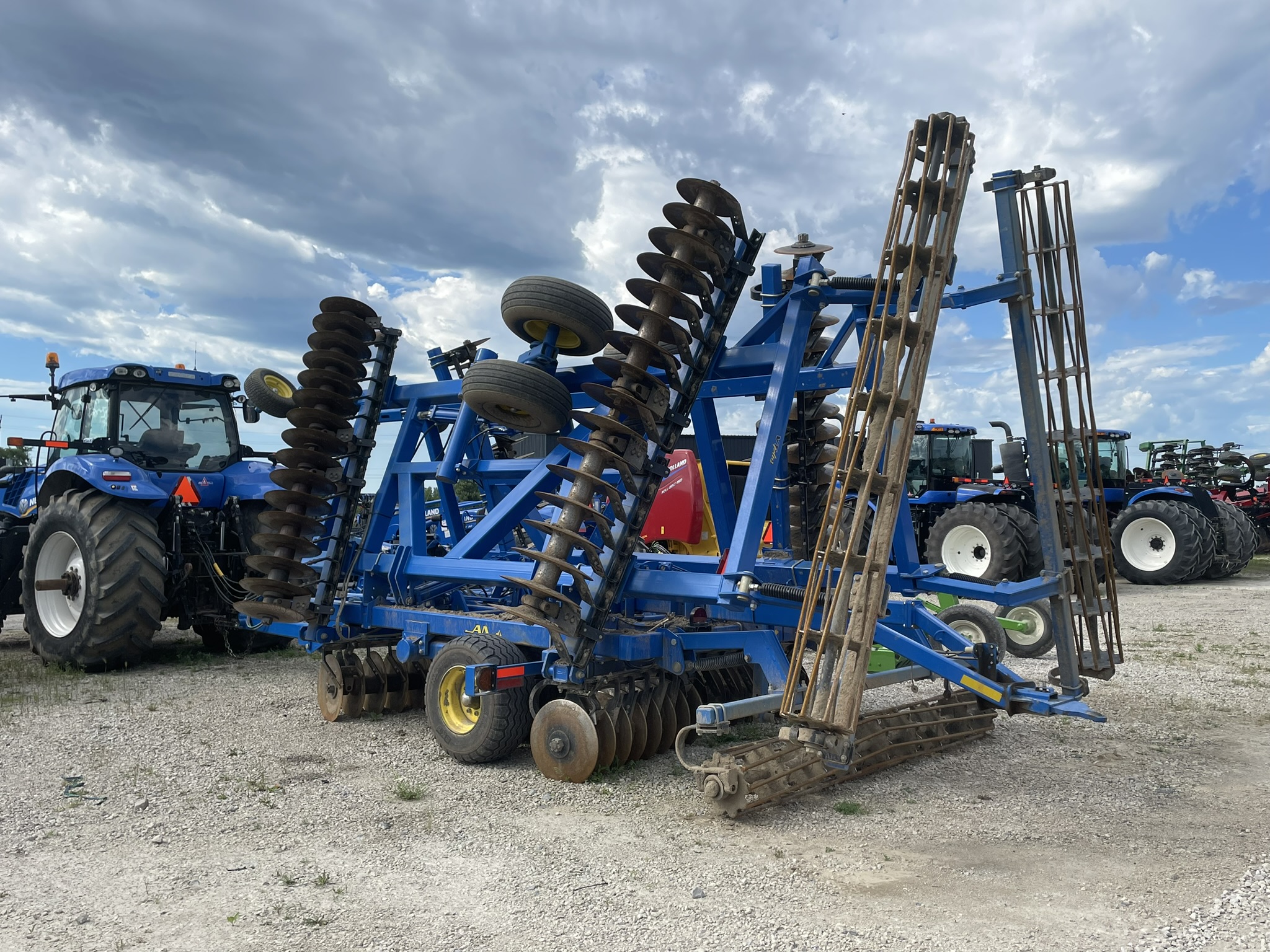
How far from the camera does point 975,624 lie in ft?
23.6

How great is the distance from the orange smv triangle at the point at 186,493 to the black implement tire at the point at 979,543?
8.90m

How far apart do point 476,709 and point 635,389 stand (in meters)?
1.81

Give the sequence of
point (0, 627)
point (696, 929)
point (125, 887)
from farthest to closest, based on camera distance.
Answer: point (0, 627) → point (125, 887) → point (696, 929)

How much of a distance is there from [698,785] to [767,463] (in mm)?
1508

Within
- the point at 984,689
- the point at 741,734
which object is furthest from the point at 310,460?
the point at 984,689

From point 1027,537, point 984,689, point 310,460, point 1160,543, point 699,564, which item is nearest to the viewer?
point 984,689

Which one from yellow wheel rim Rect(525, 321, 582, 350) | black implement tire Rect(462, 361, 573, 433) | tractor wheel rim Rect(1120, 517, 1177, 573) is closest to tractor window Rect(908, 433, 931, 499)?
tractor wheel rim Rect(1120, 517, 1177, 573)

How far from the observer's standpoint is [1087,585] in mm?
5039

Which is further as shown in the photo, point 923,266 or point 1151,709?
point 1151,709

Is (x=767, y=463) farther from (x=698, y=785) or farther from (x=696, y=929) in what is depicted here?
(x=696, y=929)

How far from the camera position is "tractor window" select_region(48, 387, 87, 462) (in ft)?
28.1

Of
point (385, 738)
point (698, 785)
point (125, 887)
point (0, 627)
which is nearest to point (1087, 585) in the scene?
point (698, 785)

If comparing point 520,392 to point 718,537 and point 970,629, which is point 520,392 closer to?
point 718,537

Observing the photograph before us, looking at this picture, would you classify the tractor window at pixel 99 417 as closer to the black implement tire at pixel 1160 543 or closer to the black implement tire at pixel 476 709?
the black implement tire at pixel 476 709
